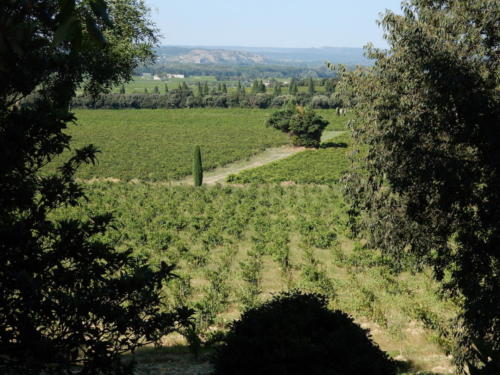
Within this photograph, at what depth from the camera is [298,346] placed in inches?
239

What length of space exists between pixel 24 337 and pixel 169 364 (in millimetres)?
7305

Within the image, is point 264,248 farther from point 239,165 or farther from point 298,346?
point 239,165

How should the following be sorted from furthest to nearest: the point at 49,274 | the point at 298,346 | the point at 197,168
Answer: the point at 197,168 → the point at 298,346 → the point at 49,274

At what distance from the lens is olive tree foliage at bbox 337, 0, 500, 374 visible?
9250 mm

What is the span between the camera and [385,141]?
1130cm

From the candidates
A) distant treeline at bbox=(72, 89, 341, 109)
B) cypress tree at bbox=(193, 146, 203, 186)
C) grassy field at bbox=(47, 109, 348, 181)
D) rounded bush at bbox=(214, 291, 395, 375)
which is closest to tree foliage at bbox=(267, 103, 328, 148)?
grassy field at bbox=(47, 109, 348, 181)

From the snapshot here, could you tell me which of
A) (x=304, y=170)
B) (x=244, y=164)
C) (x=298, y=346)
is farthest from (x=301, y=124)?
(x=298, y=346)

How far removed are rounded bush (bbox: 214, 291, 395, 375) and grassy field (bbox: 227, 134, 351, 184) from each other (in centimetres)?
3096

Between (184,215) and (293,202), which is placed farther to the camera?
(293,202)

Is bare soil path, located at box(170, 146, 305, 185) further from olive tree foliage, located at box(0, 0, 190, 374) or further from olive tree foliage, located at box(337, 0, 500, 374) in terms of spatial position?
olive tree foliage, located at box(0, 0, 190, 374)

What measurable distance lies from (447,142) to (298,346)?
245 inches

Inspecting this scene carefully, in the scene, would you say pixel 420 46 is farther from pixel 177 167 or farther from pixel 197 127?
pixel 197 127

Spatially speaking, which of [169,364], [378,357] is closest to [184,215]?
[169,364]

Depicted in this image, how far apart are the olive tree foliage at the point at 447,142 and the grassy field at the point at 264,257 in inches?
144
